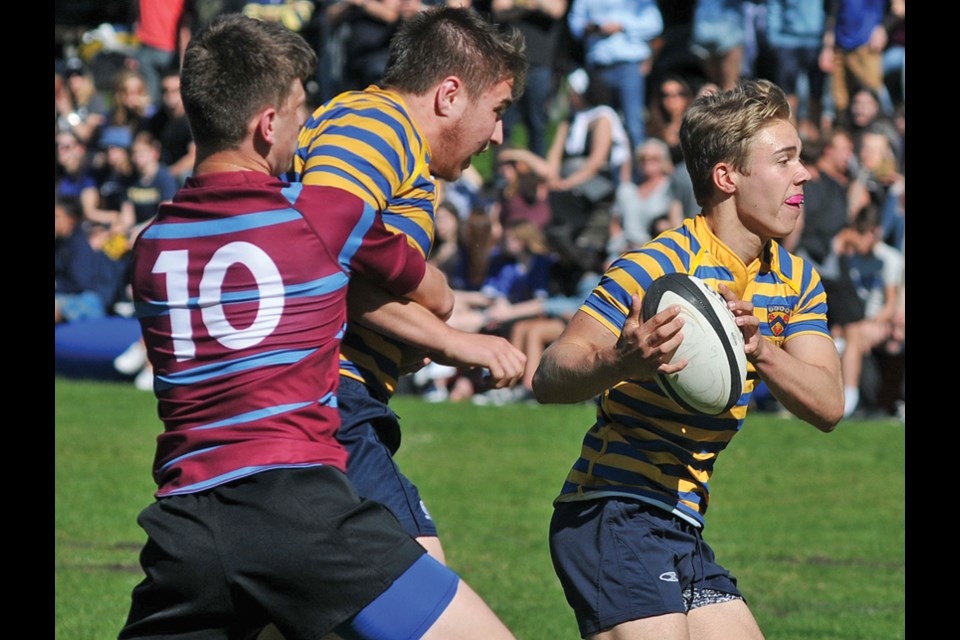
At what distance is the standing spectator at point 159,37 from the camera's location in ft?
59.5

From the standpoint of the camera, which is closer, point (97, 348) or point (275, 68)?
point (275, 68)

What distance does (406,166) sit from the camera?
4.15m

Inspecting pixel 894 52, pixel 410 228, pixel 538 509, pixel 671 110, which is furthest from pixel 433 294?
pixel 894 52

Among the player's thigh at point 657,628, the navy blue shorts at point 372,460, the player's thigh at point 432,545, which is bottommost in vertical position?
the player's thigh at point 657,628

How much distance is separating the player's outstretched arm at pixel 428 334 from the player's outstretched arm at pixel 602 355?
0.23 meters

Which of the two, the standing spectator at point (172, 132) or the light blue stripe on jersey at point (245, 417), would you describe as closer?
the light blue stripe on jersey at point (245, 417)

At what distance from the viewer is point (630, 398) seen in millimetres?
4293

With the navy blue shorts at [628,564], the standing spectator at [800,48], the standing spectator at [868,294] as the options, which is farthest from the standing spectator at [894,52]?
the navy blue shorts at [628,564]

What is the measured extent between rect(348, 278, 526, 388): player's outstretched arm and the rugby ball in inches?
17.0

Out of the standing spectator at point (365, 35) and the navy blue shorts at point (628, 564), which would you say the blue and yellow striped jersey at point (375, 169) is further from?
the standing spectator at point (365, 35)
